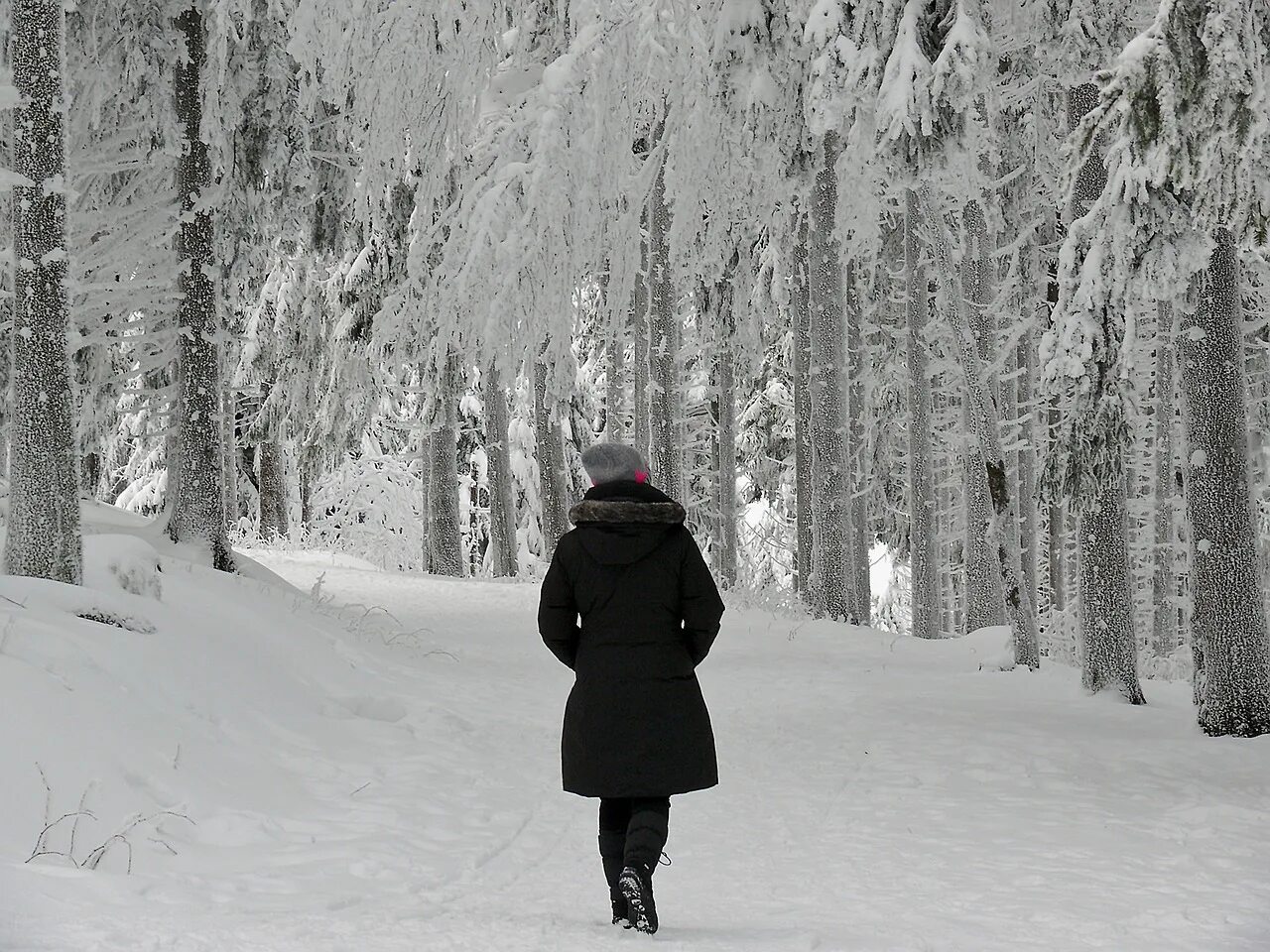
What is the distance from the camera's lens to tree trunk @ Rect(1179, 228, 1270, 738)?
9125 mm

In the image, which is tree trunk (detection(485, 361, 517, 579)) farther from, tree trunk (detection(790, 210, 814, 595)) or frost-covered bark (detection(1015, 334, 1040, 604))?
frost-covered bark (detection(1015, 334, 1040, 604))

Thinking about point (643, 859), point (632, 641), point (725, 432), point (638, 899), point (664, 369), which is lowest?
point (638, 899)

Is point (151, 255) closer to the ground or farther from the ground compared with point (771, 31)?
closer to the ground

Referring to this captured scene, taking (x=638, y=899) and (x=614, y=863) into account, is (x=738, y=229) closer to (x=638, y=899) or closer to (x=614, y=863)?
(x=614, y=863)

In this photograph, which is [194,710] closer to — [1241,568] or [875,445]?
[1241,568]

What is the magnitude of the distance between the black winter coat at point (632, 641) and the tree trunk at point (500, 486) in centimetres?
1713

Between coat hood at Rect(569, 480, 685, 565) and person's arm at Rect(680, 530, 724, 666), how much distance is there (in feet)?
0.42

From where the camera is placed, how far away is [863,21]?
922 centimetres

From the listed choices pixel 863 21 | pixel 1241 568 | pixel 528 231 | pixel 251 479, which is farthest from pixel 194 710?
pixel 251 479

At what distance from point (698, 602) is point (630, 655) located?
332mm

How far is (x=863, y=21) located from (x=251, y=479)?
27454mm

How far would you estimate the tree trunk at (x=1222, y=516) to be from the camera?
9125 mm

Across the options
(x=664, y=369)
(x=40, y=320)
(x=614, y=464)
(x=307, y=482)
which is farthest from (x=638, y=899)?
Result: (x=307, y=482)

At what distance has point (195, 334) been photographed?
12312 mm
